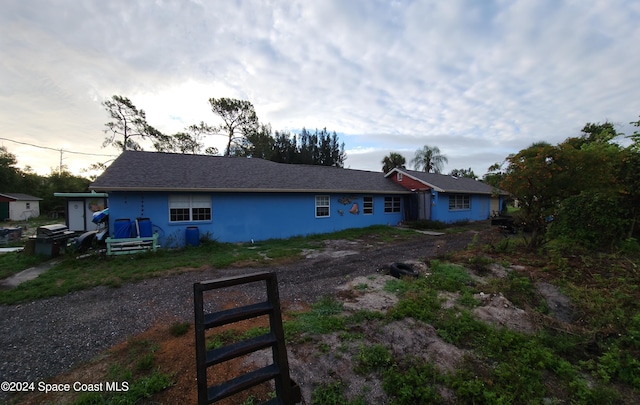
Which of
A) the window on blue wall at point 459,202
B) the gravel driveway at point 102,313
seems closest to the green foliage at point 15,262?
the gravel driveway at point 102,313

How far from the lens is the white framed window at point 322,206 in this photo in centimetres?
1325

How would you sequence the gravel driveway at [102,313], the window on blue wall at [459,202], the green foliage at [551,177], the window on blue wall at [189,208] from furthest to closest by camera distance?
the window on blue wall at [459,202] < the window on blue wall at [189,208] < the green foliage at [551,177] < the gravel driveway at [102,313]

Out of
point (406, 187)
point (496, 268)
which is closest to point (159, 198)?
point (496, 268)

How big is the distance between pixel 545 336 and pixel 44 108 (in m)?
19.2

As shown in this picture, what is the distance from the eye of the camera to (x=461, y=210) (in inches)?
728

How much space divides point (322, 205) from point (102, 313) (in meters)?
10.1

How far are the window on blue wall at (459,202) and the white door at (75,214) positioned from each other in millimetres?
23233

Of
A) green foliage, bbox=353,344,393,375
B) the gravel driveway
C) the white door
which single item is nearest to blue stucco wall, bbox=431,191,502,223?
the gravel driveway

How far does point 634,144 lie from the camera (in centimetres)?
900

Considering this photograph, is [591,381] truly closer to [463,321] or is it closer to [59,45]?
[463,321]

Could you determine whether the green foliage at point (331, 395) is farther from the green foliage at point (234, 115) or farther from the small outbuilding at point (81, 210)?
the green foliage at point (234, 115)

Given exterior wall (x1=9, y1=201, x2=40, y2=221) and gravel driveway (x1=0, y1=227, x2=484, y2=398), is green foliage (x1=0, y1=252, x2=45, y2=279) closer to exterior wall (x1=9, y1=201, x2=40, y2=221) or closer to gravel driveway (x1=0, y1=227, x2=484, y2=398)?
gravel driveway (x1=0, y1=227, x2=484, y2=398)

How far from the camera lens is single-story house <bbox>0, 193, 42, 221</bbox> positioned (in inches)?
993

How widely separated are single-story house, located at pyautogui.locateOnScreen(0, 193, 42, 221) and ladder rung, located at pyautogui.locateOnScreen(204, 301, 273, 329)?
3692cm
